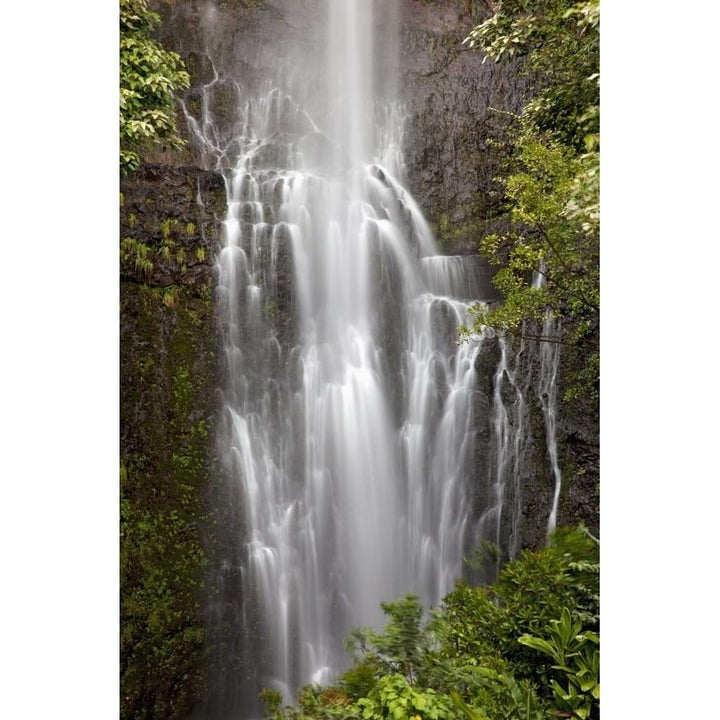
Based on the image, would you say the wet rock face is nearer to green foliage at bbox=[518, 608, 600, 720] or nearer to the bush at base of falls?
the bush at base of falls

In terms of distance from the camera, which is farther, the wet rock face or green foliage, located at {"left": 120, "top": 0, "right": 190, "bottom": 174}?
the wet rock face

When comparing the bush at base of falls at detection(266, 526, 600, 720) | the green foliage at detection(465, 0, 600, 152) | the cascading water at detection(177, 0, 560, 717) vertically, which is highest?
the green foliage at detection(465, 0, 600, 152)

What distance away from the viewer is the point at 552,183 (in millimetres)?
3084

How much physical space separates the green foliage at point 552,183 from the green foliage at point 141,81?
1774mm

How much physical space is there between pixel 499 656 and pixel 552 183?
2.28 m

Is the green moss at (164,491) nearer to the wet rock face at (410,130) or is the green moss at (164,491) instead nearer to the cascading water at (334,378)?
the cascading water at (334,378)

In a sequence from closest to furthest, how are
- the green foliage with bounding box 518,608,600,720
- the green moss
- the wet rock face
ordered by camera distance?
the green foliage with bounding box 518,608,600,720 < the green moss < the wet rock face

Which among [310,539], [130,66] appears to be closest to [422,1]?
[130,66]

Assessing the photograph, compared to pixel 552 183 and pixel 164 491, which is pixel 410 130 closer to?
pixel 552 183

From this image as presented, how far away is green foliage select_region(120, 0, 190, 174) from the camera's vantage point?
126 inches

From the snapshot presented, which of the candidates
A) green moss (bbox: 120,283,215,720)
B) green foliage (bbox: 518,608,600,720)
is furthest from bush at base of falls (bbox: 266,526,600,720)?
green moss (bbox: 120,283,215,720)

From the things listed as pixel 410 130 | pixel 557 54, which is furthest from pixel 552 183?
pixel 410 130

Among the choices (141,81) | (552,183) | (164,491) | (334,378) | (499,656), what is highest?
(141,81)

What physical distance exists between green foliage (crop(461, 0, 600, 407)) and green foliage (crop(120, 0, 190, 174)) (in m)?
1.77
